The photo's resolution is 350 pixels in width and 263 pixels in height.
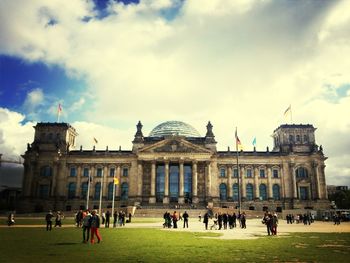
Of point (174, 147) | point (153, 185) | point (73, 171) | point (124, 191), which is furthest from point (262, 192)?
point (73, 171)

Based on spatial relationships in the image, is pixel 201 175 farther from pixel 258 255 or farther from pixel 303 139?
pixel 258 255

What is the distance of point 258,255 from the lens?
50.1ft

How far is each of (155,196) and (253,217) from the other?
91.4 feet

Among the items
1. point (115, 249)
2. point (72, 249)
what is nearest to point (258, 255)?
point (115, 249)

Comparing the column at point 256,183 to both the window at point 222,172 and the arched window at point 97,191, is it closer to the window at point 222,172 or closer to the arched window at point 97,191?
the window at point 222,172

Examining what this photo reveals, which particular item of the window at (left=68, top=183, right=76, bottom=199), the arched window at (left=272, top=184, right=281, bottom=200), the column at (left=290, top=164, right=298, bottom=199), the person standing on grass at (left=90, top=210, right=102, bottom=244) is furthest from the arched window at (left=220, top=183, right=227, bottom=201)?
the person standing on grass at (left=90, top=210, right=102, bottom=244)

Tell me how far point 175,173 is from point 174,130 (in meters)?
16.0

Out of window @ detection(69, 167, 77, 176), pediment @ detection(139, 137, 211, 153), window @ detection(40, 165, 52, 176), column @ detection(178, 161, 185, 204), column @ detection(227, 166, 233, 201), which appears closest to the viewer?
column @ detection(178, 161, 185, 204)

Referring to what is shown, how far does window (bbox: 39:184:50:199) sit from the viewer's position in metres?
86.9

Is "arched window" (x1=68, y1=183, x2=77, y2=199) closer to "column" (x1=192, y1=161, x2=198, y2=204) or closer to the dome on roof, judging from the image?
the dome on roof

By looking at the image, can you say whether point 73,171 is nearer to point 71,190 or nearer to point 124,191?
point 71,190

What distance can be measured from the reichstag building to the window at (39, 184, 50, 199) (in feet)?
0.83

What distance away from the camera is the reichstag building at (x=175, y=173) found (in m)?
84.2

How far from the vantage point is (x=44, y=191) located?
3438 inches
